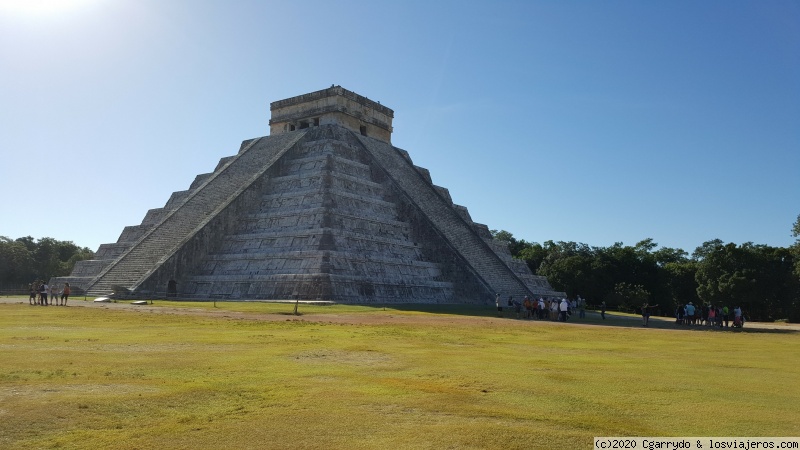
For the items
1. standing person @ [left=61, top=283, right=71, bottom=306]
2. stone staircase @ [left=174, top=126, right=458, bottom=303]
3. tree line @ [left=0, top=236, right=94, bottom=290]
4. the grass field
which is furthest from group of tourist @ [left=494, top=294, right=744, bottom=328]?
tree line @ [left=0, top=236, right=94, bottom=290]

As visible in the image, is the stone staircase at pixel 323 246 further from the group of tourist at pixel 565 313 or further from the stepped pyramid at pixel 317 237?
the group of tourist at pixel 565 313

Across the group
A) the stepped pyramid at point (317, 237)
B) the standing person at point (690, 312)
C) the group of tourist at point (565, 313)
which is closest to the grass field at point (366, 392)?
the group of tourist at point (565, 313)

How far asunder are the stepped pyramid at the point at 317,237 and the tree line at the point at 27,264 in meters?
28.6

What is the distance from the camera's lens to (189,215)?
113ft

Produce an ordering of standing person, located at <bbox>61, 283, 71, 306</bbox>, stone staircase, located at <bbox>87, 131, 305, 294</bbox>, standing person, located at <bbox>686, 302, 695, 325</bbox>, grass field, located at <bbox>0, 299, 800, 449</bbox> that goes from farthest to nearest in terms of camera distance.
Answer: stone staircase, located at <bbox>87, 131, 305, 294</bbox>
standing person, located at <bbox>686, 302, 695, 325</bbox>
standing person, located at <bbox>61, 283, 71, 306</bbox>
grass field, located at <bbox>0, 299, 800, 449</bbox>

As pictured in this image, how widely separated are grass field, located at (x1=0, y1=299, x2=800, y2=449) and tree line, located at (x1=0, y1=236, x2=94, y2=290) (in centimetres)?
5504

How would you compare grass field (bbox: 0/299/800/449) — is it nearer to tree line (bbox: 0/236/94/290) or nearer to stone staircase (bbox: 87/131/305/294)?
stone staircase (bbox: 87/131/305/294)

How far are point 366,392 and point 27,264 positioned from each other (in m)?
64.8

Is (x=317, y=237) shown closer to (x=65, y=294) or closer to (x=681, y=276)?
(x=65, y=294)

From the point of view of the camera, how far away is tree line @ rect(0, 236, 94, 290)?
5878cm

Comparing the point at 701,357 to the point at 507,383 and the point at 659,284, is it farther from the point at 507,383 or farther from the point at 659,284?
the point at 659,284

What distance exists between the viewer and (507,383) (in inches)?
294

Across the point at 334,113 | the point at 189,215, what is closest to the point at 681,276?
the point at 334,113

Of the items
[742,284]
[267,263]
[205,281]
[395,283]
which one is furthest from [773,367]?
[742,284]
